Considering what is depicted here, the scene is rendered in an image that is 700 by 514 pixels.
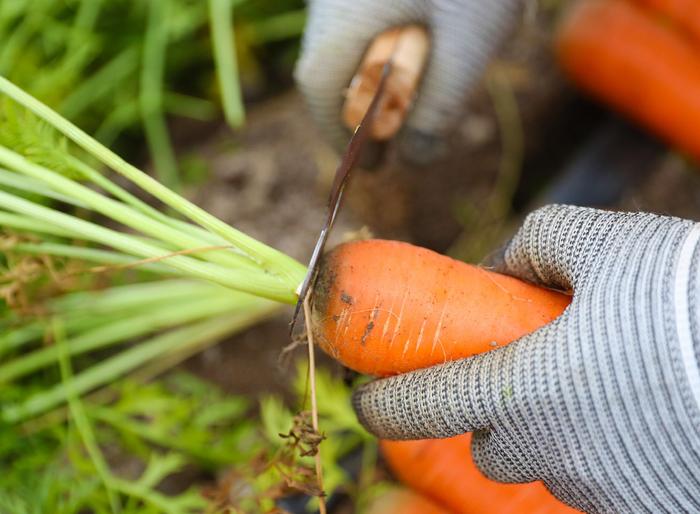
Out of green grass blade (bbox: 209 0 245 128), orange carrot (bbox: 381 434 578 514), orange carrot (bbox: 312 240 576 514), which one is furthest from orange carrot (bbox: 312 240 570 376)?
green grass blade (bbox: 209 0 245 128)

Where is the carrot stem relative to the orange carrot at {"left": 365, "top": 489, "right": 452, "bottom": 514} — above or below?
above

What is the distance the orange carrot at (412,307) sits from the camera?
699 millimetres

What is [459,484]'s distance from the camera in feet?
2.73

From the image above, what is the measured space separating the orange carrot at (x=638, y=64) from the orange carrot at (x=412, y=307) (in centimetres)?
61

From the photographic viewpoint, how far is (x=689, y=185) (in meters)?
1.39

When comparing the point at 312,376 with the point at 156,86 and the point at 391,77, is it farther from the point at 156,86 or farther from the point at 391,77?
the point at 156,86

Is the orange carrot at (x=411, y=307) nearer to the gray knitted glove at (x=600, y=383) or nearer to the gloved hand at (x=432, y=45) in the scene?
the gray knitted glove at (x=600, y=383)

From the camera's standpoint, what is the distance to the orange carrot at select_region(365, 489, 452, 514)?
874mm

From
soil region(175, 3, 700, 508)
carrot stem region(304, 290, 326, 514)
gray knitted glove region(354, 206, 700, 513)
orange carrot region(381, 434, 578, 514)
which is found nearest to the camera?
gray knitted glove region(354, 206, 700, 513)

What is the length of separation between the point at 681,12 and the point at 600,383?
2.56 feet

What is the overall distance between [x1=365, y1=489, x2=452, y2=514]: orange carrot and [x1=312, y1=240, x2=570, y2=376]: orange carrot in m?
0.25

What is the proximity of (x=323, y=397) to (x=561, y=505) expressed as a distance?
345mm

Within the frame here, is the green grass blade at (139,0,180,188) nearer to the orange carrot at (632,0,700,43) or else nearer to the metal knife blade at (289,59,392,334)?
the metal knife blade at (289,59,392,334)

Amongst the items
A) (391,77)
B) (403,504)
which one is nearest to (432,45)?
(391,77)
